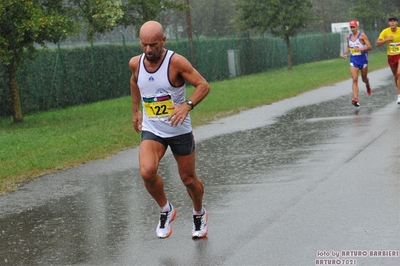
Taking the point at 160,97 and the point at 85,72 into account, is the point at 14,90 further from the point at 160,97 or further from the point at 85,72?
the point at 160,97

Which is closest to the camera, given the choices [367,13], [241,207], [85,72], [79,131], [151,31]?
[151,31]

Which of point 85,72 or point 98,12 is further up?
point 98,12

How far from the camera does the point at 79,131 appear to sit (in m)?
18.1

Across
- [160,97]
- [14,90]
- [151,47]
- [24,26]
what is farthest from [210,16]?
[151,47]

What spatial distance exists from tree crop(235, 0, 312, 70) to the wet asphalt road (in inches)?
1303

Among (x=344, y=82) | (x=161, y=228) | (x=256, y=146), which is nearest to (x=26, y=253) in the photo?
(x=161, y=228)

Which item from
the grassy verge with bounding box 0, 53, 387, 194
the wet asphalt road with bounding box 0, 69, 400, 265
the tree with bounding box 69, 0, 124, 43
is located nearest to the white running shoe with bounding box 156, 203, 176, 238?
the wet asphalt road with bounding box 0, 69, 400, 265

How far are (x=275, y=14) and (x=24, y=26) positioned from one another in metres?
29.8

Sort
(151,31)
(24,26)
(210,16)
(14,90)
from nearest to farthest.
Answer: (151,31), (24,26), (14,90), (210,16)

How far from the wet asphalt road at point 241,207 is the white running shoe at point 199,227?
8cm

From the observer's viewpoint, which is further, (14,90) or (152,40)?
(14,90)

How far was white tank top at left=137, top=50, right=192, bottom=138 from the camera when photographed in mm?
7160

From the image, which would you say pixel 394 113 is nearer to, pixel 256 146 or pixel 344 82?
pixel 256 146

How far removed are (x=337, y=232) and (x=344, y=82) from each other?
955 inches
